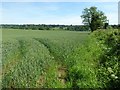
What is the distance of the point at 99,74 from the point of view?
1073cm

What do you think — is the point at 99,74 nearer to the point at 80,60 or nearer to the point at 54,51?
the point at 80,60

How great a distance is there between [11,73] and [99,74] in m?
3.39

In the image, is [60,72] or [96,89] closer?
[96,89]

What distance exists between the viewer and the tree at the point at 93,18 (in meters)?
89.9

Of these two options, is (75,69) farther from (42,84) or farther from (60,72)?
(42,84)

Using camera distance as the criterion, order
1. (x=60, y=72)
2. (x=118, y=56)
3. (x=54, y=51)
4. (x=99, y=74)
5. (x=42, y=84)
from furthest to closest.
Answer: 1. (x=54, y=51)
2. (x=118, y=56)
3. (x=60, y=72)
4. (x=99, y=74)
5. (x=42, y=84)

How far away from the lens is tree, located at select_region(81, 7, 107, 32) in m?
89.9

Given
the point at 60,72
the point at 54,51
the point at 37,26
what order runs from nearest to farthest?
the point at 60,72 < the point at 54,51 < the point at 37,26

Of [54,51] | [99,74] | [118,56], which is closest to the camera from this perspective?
[99,74]

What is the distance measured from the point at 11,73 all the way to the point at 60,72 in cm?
276

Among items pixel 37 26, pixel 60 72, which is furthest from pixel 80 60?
pixel 37 26

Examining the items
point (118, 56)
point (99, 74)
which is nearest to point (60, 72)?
point (99, 74)

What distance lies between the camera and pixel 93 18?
95.3 meters

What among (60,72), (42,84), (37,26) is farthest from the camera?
(37,26)
